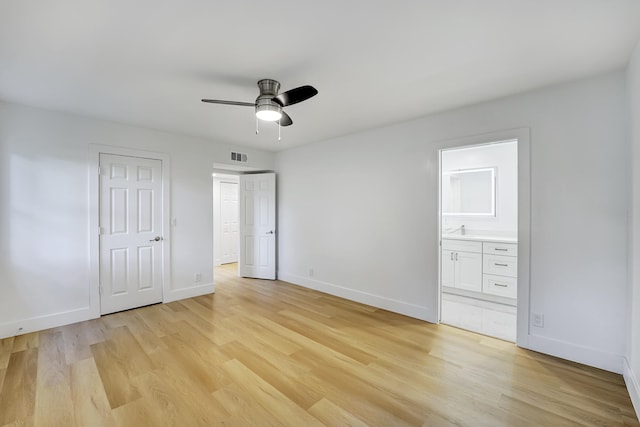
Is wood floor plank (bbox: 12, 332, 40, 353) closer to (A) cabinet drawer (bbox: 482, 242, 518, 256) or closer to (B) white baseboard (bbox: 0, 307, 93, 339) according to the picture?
(B) white baseboard (bbox: 0, 307, 93, 339)

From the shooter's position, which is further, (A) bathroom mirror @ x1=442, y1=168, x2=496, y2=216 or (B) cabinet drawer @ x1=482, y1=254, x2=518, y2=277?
(A) bathroom mirror @ x1=442, y1=168, x2=496, y2=216

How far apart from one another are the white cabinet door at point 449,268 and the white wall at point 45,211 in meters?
4.99

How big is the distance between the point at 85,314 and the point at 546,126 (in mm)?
5632


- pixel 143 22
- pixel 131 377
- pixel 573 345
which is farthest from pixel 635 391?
pixel 143 22

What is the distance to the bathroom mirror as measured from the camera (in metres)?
4.62

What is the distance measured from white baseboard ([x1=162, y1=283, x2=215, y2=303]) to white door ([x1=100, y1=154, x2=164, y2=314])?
109 millimetres

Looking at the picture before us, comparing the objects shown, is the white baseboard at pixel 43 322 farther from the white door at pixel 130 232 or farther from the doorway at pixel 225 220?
the doorway at pixel 225 220

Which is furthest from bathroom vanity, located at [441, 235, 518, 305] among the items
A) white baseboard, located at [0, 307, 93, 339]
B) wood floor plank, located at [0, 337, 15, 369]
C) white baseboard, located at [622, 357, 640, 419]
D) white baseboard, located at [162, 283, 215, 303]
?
wood floor plank, located at [0, 337, 15, 369]

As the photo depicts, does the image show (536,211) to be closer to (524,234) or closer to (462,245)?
(524,234)

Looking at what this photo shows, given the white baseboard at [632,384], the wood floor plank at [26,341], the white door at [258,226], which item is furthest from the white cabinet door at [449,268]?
the wood floor plank at [26,341]

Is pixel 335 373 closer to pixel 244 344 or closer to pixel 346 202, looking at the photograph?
pixel 244 344

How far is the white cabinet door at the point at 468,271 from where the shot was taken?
13.8 feet

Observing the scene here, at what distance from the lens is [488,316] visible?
3586 millimetres

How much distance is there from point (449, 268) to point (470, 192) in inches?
56.5
